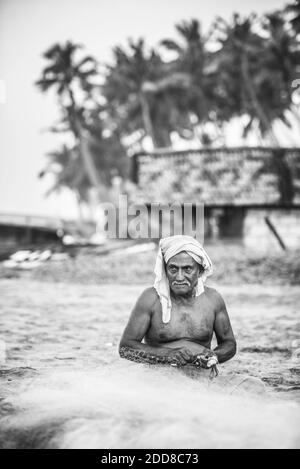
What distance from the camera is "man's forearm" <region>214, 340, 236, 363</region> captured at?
9.97 feet

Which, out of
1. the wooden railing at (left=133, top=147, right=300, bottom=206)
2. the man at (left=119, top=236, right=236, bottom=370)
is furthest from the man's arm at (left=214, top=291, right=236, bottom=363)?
the wooden railing at (left=133, top=147, right=300, bottom=206)

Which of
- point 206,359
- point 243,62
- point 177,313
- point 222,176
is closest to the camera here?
point 206,359

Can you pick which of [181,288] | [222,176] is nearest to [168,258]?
[181,288]

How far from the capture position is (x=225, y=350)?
309cm

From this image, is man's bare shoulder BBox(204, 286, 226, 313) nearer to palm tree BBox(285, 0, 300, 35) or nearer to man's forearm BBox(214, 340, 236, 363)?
man's forearm BBox(214, 340, 236, 363)

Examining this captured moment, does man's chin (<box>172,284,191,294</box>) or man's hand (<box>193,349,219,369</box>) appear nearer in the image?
man's hand (<box>193,349,219,369</box>)

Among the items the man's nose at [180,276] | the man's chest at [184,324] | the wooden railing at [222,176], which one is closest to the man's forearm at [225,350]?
the man's chest at [184,324]

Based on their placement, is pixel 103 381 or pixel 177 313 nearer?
pixel 103 381

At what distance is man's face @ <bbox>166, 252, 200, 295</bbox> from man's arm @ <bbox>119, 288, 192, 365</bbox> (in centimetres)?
22

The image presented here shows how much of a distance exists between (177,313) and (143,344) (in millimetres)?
356

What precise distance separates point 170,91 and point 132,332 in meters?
28.6

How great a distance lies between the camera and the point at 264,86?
2866 centimetres

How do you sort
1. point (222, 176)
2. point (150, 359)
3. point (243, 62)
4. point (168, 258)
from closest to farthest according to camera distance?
point (150, 359), point (168, 258), point (222, 176), point (243, 62)

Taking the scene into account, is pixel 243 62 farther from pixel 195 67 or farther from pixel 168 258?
pixel 168 258
